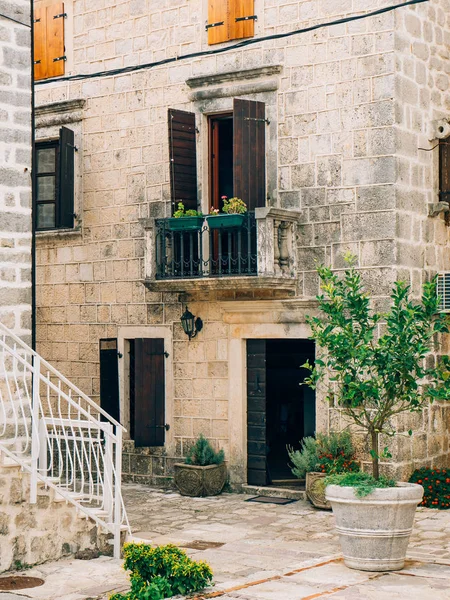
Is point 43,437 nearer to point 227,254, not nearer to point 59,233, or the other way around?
point 227,254

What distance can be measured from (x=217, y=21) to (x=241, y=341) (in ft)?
14.5

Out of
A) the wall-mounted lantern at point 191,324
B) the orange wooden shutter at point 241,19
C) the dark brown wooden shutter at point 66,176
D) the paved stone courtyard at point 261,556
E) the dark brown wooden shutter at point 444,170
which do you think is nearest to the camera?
the paved stone courtyard at point 261,556

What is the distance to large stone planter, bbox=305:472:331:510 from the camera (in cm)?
1294

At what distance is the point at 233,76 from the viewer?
560 inches

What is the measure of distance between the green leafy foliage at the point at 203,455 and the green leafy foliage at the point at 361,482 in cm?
483


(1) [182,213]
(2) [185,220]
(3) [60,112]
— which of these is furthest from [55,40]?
(2) [185,220]

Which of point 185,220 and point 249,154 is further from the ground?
point 249,154

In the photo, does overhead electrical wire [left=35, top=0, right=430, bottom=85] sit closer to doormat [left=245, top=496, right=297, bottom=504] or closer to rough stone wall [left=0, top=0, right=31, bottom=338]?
rough stone wall [left=0, top=0, right=31, bottom=338]

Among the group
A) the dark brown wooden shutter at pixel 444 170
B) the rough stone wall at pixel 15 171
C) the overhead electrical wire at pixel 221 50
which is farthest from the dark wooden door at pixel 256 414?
the rough stone wall at pixel 15 171

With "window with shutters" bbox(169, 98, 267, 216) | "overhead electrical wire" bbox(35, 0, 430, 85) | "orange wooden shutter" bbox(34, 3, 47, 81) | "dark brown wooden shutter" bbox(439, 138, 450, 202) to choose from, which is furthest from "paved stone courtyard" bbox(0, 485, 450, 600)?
"orange wooden shutter" bbox(34, 3, 47, 81)

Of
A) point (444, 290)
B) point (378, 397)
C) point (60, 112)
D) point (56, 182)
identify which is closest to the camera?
point (378, 397)

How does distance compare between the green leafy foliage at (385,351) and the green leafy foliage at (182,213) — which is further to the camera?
the green leafy foliage at (182,213)

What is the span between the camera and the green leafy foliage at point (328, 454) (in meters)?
13.1

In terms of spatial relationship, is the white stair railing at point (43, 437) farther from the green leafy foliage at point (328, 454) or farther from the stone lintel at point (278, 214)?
the stone lintel at point (278, 214)
